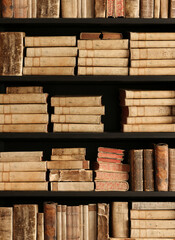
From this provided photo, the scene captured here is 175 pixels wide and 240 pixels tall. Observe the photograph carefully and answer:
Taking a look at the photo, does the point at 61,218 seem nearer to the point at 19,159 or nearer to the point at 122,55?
the point at 19,159

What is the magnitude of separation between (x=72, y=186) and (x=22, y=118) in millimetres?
413

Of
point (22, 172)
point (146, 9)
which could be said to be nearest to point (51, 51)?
point (146, 9)

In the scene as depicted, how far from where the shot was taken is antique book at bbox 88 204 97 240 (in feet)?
6.31

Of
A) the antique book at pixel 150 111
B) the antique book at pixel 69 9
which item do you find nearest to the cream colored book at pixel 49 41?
the antique book at pixel 69 9

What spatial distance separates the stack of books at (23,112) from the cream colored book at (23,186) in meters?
0.26

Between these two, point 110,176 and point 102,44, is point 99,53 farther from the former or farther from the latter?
point 110,176

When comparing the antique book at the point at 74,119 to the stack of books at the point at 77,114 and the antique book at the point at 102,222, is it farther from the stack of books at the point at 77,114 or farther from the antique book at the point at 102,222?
the antique book at the point at 102,222

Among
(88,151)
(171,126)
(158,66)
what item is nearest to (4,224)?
(88,151)

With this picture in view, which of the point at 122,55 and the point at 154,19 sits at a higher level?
the point at 154,19

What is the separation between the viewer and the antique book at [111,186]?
1.90 metres

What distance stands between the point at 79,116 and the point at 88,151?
309mm

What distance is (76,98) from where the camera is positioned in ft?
6.30

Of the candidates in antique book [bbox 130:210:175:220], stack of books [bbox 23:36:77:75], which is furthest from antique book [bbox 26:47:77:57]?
antique book [bbox 130:210:175:220]

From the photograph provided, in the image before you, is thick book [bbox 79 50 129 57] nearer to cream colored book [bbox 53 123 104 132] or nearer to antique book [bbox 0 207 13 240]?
cream colored book [bbox 53 123 104 132]
